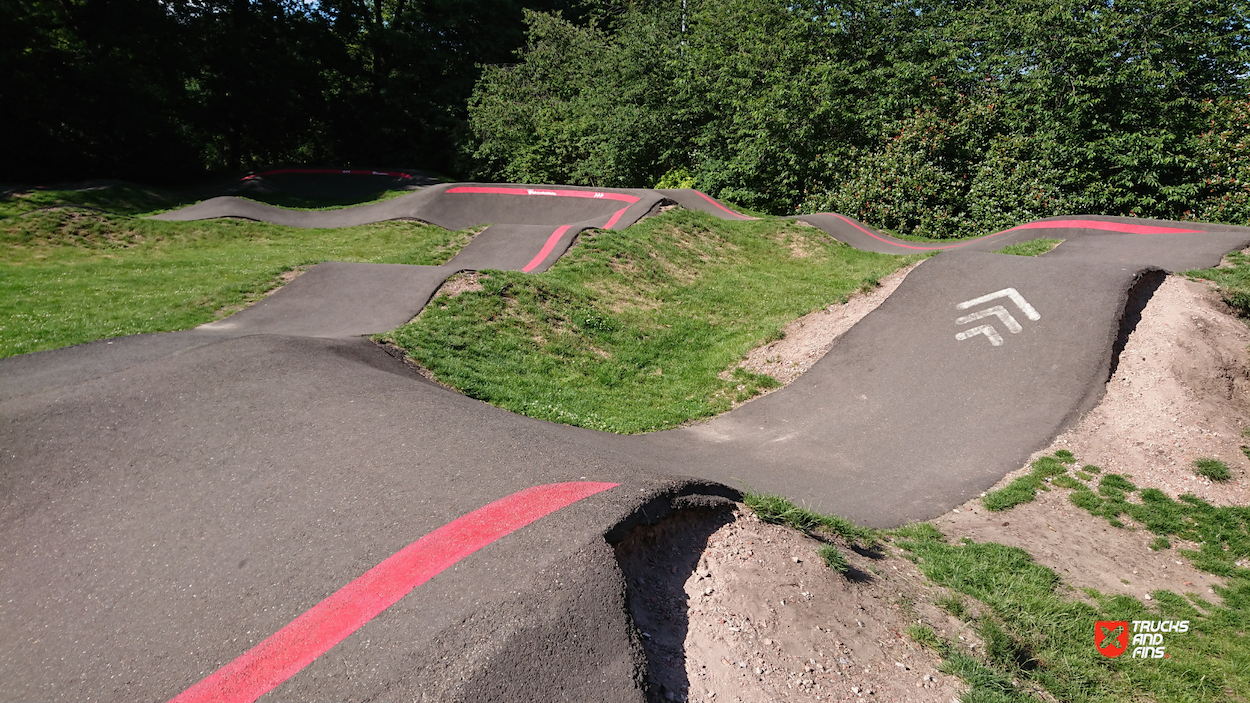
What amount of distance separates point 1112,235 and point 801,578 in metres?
15.3

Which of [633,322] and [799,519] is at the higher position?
[799,519]

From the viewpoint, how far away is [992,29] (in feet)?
68.0

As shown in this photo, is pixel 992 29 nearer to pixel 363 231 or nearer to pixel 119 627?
pixel 363 231

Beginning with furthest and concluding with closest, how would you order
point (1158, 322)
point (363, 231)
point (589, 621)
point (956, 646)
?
point (363, 231), point (1158, 322), point (956, 646), point (589, 621)

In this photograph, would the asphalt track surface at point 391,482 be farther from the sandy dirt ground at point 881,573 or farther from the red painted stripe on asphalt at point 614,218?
the red painted stripe on asphalt at point 614,218

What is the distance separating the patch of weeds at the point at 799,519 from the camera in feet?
17.9

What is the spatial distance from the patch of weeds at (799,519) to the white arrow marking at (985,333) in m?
6.19

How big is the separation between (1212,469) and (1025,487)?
236cm

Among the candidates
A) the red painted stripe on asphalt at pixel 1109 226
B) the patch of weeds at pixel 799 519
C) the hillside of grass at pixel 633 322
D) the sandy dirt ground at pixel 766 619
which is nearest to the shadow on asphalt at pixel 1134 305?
the hillside of grass at pixel 633 322

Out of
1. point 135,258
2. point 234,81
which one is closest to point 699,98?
point 234,81

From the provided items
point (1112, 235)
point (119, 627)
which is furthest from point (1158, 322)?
point (119, 627)

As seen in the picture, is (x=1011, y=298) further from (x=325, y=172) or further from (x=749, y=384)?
(x=325, y=172)

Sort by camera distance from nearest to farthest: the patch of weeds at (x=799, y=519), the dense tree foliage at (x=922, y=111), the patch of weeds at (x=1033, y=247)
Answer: the patch of weeds at (x=799, y=519)
the patch of weeds at (x=1033, y=247)
the dense tree foliage at (x=922, y=111)

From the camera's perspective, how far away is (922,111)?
21.3 metres
